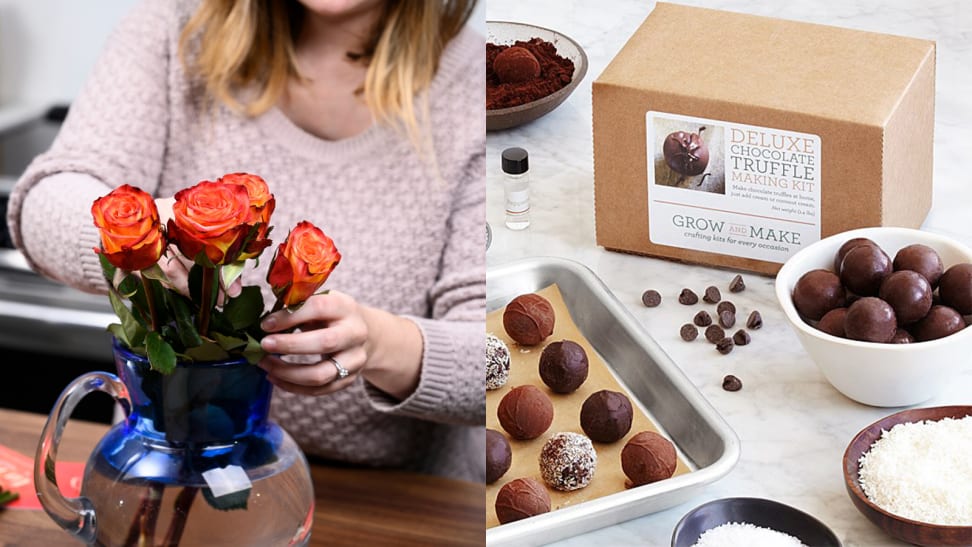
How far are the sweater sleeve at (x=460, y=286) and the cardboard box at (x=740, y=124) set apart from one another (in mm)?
194

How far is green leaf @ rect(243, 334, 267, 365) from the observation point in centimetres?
39

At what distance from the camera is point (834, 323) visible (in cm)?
39

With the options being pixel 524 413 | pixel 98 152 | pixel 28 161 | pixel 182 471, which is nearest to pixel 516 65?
pixel 524 413

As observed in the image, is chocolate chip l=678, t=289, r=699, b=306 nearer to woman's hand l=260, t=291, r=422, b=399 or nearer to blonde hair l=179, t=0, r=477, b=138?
woman's hand l=260, t=291, r=422, b=399

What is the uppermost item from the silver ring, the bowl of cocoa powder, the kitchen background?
the bowl of cocoa powder

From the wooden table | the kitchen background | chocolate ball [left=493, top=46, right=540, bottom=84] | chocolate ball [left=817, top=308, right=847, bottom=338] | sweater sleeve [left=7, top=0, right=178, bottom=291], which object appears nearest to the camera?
chocolate ball [left=493, top=46, right=540, bottom=84]

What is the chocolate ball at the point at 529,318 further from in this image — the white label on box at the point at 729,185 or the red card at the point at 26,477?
the red card at the point at 26,477

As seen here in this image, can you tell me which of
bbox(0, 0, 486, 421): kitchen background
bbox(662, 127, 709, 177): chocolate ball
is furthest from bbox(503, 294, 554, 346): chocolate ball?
bbox(0, 0, 486, 421): kitchen background

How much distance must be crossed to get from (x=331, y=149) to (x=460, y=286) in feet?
0.40

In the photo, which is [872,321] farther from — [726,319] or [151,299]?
[151,299]

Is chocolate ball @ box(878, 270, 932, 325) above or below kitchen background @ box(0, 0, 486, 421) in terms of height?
above

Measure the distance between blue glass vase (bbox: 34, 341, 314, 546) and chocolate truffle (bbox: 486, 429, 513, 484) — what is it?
0.39ft

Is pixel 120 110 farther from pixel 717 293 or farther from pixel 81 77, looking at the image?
pixel 81 77

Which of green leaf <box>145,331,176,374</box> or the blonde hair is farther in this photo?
the blonde hair
